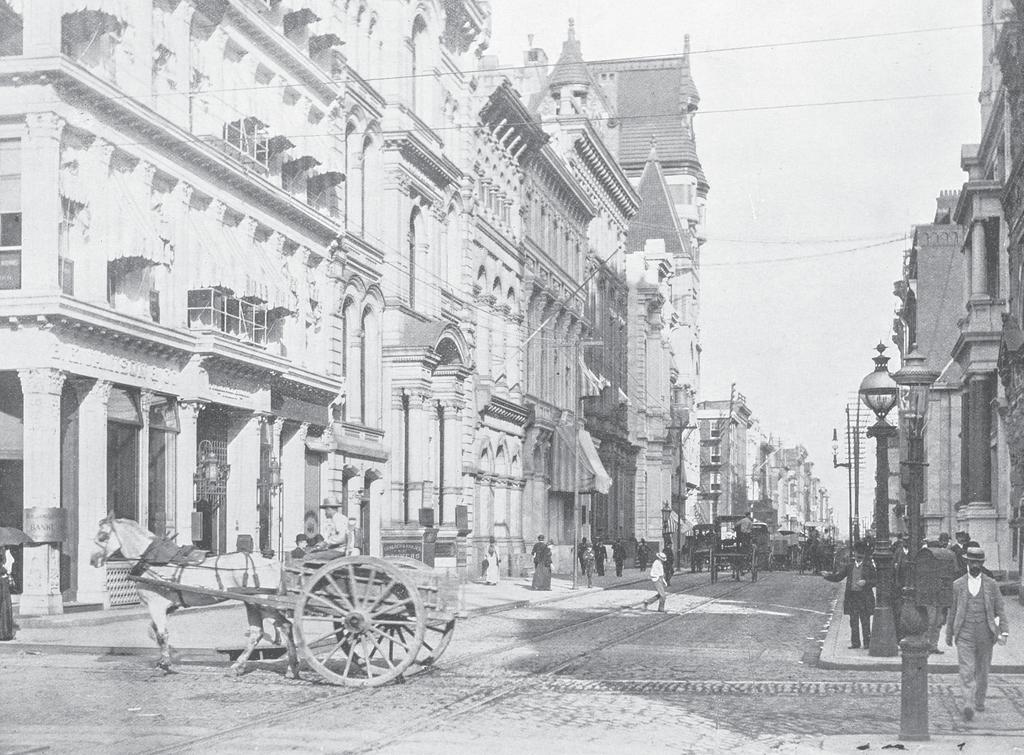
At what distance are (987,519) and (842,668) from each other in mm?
24302

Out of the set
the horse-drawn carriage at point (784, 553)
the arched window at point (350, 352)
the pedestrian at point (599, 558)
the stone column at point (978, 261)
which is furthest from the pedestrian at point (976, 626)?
the horse-drawn carriage at point (784, 553)

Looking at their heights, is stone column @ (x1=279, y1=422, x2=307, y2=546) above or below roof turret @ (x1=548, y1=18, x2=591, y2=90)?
below

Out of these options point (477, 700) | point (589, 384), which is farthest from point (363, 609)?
point (589, 384)

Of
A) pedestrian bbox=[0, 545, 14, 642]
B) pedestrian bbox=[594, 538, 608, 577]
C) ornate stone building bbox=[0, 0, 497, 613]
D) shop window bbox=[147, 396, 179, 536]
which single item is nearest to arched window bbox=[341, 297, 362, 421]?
ornate stone building bbox=[0, 0, 497, 613]

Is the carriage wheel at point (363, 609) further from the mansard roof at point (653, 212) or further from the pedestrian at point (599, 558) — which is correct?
the mansard roof at point (653, 212)

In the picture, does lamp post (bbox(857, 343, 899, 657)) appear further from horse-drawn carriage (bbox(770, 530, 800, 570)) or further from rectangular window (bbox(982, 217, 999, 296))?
horse-drawn carriage (bbox(770, 530, 800, 570))

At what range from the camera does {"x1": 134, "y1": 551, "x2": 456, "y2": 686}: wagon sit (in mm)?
15508

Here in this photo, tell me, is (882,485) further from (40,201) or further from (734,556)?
(734,556)

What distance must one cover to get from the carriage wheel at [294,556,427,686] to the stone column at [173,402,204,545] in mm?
15590

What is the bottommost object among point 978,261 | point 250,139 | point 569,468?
point 569,468

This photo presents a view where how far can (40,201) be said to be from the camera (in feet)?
86.5

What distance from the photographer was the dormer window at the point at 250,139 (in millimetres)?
34375

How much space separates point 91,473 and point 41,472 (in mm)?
1471

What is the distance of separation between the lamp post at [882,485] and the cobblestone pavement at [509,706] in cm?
115
